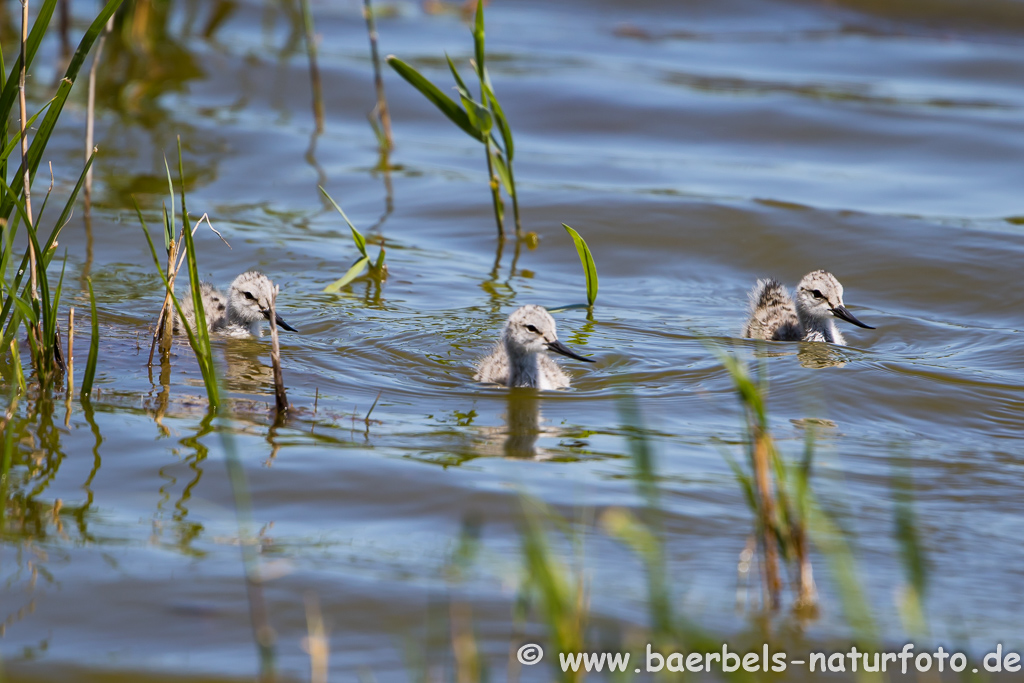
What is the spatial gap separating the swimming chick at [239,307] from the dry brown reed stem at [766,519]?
391 cm

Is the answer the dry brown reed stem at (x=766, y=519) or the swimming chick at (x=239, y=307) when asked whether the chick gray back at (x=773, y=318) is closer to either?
the swimming chick at (x=239, y=307)

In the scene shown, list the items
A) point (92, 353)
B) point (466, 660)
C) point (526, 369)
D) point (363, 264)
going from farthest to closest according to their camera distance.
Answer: point (363, 264) < point (526, 369) < point (92, 353) < point (466, 660)

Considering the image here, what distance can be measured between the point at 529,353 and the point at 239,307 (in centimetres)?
192

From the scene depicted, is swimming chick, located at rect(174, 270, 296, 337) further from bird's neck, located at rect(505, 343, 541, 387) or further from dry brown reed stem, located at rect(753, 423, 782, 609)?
dry brown reed stem, located at rect(753, 423, 782, 609)

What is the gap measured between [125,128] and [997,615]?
9406 millimetres

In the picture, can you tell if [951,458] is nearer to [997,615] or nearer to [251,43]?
[997,615]

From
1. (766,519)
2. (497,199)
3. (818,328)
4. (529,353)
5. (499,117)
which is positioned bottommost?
(766,519)

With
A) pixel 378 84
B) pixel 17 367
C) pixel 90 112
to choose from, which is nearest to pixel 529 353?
pixel 17 367

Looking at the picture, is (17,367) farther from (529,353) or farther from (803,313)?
(803,313)

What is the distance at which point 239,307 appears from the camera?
23.4 feet

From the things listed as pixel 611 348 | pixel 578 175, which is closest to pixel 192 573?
pixel 611 348

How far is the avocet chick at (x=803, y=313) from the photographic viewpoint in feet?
23.7

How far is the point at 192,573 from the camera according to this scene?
368cm

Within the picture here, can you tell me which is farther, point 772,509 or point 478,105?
point 478,105
